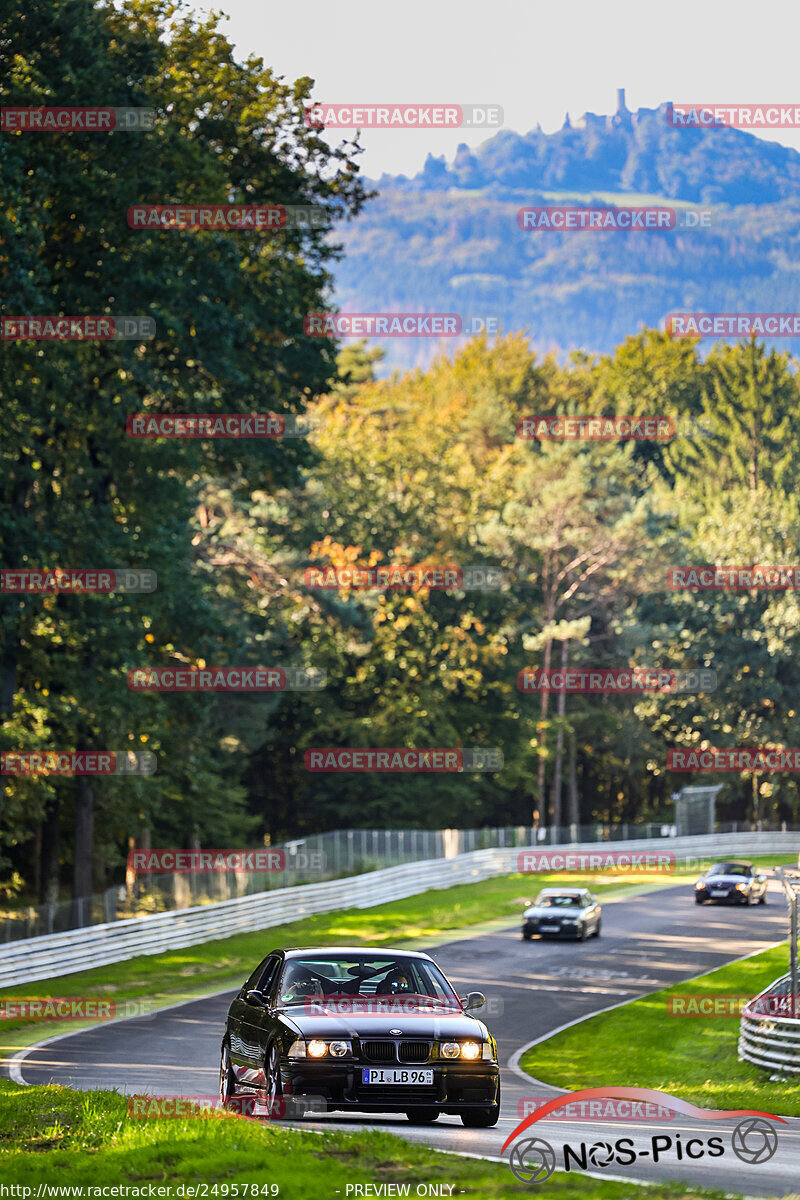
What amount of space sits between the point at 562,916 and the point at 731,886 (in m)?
9.49

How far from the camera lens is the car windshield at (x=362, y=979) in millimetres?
11422

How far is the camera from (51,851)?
41031 mm

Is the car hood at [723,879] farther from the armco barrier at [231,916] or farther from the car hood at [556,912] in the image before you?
the armco barrier at [231,916]

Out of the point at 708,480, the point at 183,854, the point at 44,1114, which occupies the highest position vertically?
the point at 708,480

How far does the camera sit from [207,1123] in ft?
32.7

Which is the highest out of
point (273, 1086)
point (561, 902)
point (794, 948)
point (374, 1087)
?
point (374, 1087)

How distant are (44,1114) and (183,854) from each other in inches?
1692

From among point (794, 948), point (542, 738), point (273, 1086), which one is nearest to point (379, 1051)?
point (273, 1086)

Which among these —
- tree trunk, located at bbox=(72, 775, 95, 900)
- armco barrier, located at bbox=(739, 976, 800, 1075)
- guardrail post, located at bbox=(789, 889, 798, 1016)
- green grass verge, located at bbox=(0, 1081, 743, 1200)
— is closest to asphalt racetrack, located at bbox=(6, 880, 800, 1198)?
green grass verge, located at bbox=(0, 1081, 743, 1200)

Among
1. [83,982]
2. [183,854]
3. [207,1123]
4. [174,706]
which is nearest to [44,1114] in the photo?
[207,1123]

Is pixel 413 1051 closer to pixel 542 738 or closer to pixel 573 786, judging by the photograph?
pixel 542 738

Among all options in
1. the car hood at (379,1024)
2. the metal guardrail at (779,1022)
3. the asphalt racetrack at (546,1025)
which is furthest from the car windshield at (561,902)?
the car hood at (379,1024)

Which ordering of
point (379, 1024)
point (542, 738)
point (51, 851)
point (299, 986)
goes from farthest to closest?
point (542, 738) → point (51, 851) → point (299, 986) → point (379, 1024)

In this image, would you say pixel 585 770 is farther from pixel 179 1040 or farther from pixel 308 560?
pixel 179 1040
